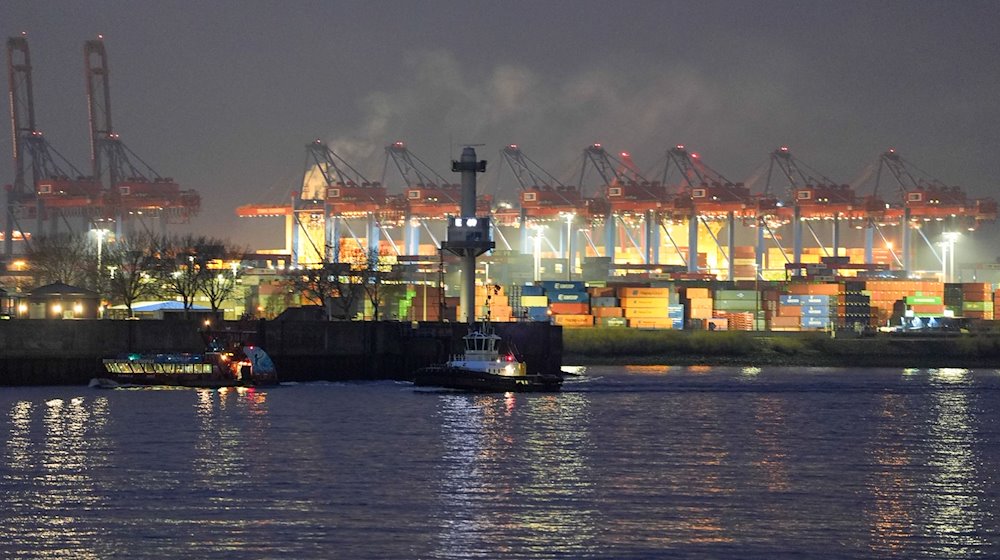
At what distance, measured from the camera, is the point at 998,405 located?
73875mm

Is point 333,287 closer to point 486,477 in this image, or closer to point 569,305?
point 569,305

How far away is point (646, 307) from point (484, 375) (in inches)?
2960

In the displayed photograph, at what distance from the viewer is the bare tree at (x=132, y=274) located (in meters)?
110

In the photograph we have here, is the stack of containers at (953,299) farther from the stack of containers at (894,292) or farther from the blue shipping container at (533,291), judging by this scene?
the blue shipping container at (533,291)

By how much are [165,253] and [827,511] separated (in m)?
99.4

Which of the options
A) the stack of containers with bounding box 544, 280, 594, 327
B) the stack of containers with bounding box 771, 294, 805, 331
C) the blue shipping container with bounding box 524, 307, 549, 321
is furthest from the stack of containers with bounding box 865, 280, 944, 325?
the blue shipping container with bounding box 524, 307, 549, 321

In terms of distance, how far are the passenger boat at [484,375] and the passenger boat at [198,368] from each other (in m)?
7.91

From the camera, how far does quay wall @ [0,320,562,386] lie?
244ft

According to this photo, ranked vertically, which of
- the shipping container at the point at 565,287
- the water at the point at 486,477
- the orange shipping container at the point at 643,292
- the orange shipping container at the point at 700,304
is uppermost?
the shipping container at the point at 565,287

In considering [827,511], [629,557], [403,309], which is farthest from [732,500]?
[403,309]

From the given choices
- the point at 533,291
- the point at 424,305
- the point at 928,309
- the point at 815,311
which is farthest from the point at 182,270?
the point at 928,309

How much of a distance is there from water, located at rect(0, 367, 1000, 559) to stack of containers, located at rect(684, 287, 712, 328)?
89490 millimetres

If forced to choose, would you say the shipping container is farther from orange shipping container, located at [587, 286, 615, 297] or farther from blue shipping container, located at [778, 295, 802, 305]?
blue shipping container, located at [778, 295, 802, 305]

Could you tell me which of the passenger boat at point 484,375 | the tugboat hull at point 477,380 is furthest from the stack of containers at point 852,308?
the tugboat hull at point 477,380
